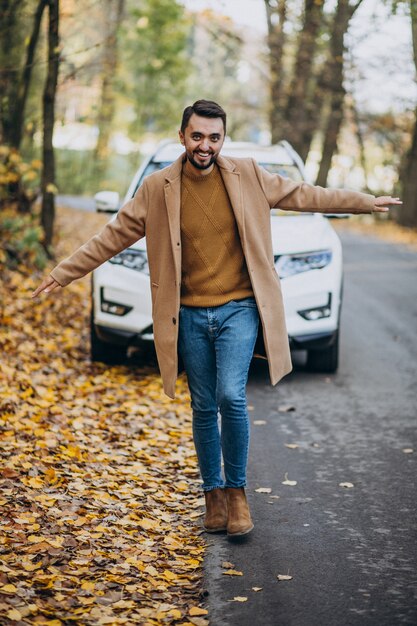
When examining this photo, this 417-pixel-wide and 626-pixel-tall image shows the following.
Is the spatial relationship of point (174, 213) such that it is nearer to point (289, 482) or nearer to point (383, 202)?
point (383, 202)

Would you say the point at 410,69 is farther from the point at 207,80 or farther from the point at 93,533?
the point at 207,80

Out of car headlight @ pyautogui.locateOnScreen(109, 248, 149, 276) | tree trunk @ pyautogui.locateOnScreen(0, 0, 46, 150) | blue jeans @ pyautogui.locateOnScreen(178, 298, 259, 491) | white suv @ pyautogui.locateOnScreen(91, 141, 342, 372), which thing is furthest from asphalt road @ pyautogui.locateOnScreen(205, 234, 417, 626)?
tree trunk @ pyautogui.locateOnScreen(0, 0, 46, 150)

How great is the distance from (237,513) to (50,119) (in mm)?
9999

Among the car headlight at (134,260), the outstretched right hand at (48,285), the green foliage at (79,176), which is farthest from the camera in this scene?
the green foliage at (79,176)

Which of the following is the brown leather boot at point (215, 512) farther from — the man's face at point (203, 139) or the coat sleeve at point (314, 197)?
the man's face at point (203, 139)

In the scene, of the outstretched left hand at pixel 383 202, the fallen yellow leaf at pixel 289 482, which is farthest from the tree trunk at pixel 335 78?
the outstretched left hand at pixel 383 202

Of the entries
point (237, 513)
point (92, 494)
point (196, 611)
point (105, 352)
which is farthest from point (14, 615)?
point (105, 352)

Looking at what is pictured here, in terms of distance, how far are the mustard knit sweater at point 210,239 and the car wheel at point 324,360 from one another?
4127 mm

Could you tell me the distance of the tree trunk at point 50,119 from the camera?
1239 cm

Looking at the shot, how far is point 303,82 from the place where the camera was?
87.7 ft

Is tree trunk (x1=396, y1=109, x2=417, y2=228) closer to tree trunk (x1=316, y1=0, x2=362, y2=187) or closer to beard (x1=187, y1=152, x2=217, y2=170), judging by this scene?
tree trunk (x1=316, y1=0, x2=362, y2=187)

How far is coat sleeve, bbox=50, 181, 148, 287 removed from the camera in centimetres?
483

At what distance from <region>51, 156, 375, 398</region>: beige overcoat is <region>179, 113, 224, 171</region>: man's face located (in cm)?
12

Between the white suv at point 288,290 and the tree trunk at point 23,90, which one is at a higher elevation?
the tree trunk at point 23,90
